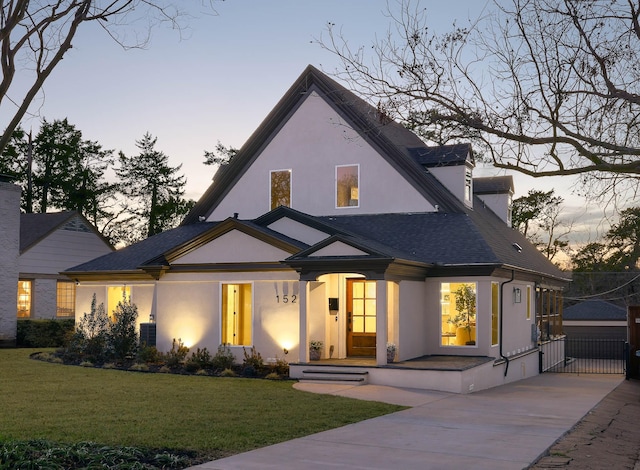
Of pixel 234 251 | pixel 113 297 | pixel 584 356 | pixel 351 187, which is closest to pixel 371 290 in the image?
pixel 234 251

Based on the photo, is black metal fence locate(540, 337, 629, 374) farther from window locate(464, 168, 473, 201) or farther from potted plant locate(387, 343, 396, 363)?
potted plant locate(387, 343, 396, 363)

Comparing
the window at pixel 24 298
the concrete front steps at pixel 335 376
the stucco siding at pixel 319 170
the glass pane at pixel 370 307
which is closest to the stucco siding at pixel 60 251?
the window at pixel 24 298

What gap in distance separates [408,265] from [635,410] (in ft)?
20.8

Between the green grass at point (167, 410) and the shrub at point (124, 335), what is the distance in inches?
122

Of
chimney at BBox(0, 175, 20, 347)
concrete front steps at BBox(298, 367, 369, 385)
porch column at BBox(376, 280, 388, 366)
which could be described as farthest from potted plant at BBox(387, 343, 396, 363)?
chimney at BBox(0, 175, 20, 347)

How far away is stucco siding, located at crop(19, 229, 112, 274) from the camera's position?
1281 inches

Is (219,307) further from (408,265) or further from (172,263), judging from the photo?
(408,265)

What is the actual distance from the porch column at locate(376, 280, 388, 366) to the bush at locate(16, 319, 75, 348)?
15717mm

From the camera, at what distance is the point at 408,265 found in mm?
20203

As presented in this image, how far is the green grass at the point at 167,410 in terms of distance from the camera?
35.9 feet

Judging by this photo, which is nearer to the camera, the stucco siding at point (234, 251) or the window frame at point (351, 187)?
the stucco siding at point (234, 251)

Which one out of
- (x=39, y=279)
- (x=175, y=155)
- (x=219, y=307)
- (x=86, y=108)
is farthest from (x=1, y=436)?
(x=175, y=155)

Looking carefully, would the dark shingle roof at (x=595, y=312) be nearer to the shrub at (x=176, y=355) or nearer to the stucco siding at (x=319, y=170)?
the stucco siding at (x=319, y=170)

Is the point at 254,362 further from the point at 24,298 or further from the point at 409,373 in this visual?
the point at 24,298
